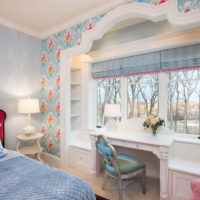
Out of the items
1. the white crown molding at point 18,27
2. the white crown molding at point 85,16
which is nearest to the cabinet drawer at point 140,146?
the white crown molding at point 85,16

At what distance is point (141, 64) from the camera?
9.53ft

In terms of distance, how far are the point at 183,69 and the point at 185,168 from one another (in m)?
1.46

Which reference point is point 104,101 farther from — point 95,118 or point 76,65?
point 76,65

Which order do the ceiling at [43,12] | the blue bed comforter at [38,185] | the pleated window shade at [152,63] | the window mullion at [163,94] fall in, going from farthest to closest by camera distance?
the window mullion at [163,94], the pleated window shade at [152,63], the ceiling at [43,12], the blue bed comforter at [38,185]

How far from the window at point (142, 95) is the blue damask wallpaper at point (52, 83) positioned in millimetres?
1344

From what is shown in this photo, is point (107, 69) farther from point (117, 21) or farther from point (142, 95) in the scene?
point (117, 21)

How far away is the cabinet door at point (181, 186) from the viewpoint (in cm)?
197

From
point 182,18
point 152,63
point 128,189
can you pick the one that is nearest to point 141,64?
point 152,63

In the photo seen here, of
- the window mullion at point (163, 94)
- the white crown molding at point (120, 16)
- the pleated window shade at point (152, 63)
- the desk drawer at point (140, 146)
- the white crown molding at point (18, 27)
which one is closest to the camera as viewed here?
the white crown molding at point (120, 16)

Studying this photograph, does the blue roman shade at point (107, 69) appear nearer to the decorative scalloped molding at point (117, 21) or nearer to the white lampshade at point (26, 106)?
the decorative scalloped molding at point (117, 21)

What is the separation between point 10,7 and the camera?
2488 mm

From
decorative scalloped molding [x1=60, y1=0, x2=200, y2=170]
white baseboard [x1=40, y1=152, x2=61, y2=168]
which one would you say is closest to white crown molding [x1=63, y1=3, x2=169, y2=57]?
decorative scalloped molding [x1=60, y1=0, x2=200, y2=170]

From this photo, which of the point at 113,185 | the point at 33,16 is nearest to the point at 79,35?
the point at 33,16

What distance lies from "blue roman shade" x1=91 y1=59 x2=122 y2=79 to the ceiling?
3.40 feet
